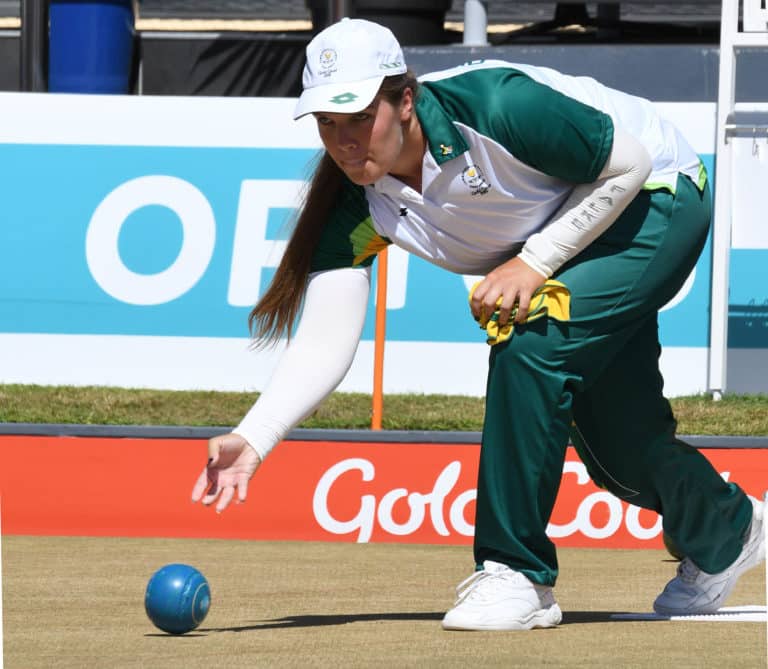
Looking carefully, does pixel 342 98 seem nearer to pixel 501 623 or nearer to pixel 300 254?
pixel 300 254

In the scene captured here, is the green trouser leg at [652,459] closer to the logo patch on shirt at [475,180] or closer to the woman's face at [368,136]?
the logo patch on shirt at [475,180]

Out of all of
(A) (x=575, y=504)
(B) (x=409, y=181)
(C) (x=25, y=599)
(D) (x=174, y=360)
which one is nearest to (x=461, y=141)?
(B) (x=409, y=181)

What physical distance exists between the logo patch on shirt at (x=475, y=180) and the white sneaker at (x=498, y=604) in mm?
822

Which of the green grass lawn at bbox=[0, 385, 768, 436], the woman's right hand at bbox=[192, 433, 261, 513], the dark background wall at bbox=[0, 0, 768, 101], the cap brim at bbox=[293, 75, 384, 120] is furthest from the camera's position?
the dark background wall at bbox=[0, 0, 768, 101]

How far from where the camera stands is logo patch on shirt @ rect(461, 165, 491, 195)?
4.00 meters

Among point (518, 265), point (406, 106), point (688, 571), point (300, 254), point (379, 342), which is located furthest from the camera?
point (379, 342)

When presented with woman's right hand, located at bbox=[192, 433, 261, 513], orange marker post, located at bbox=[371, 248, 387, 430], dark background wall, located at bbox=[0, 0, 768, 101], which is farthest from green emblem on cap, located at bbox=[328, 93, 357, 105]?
dark background wall, located at bbox=[0, 0, 768, 101]

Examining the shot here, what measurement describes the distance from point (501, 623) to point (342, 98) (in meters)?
1.19

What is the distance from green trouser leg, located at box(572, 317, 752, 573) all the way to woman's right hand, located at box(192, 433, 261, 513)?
832mm

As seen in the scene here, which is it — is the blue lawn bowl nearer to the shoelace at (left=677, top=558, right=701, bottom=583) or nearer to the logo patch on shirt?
the logo patch on shirt

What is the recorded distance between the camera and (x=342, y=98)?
382 centimetres

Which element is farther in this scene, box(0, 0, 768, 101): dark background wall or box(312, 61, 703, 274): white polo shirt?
box(0, 0, 768, 101): dark background wall

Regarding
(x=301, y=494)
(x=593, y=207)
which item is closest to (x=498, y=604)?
(x=593, y=207)

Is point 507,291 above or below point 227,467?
above
